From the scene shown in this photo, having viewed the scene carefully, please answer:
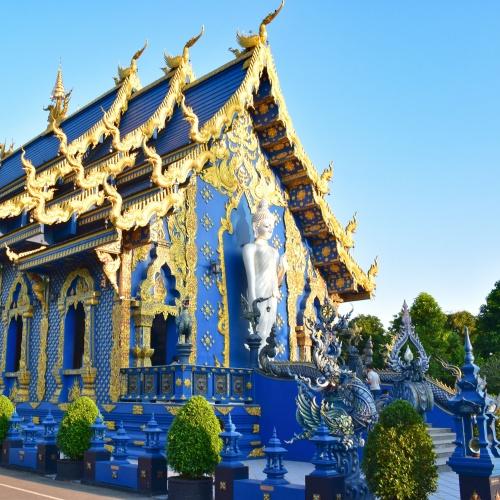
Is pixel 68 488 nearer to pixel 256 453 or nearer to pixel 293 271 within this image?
pixel 256 453

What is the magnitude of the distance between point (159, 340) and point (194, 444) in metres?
5.93

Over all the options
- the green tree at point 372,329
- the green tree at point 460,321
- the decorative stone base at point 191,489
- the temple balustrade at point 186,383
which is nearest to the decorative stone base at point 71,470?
the temple balustrade at point 186,383

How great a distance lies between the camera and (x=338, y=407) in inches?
289

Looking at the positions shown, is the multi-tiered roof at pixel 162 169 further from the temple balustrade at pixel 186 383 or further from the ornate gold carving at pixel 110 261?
the temple balustrade at pixel 186 383

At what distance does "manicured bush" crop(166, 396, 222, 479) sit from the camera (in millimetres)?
7527

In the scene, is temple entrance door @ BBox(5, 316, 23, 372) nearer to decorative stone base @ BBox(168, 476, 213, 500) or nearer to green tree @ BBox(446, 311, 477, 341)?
decorative stone base @ BBox(168, 476, 213, 500)

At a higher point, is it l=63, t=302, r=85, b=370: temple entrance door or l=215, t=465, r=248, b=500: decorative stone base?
l=63, t=302, r=85, b=370: temple entrance door

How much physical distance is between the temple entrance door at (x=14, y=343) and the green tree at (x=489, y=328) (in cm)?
2092

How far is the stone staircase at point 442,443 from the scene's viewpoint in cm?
1002

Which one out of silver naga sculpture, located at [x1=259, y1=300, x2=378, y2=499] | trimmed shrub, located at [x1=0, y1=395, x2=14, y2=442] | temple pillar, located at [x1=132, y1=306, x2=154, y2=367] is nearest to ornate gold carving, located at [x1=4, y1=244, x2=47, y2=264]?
temple pillar, located at [x1=132, y1=306, x2=154, y2=367]

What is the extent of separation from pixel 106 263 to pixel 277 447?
570 centimetres

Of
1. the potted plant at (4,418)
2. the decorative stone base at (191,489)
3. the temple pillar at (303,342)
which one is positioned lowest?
the decorative stone base at (191,489)

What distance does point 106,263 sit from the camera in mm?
11531

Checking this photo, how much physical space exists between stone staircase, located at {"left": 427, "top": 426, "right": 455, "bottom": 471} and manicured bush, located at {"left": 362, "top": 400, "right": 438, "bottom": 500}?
155 inches
